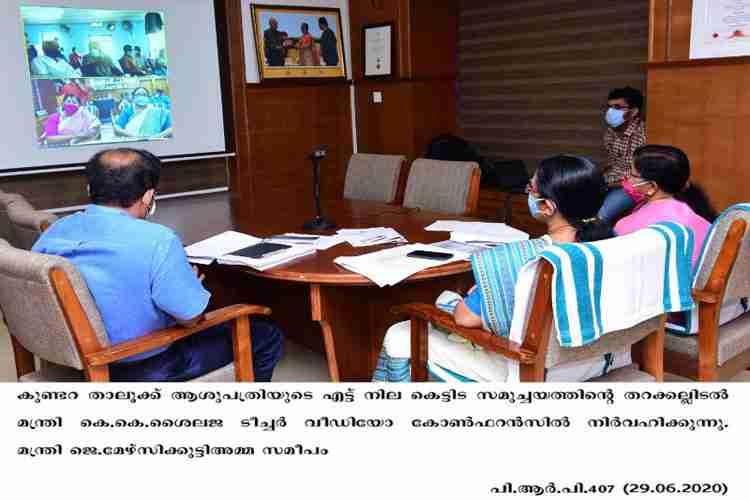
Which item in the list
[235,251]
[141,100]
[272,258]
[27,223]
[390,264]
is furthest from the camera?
[141,100]

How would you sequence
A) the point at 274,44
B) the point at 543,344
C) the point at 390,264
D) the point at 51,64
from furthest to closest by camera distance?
the point at 274,44
the point at 51,64
the point at 390,264
the point at 543,344

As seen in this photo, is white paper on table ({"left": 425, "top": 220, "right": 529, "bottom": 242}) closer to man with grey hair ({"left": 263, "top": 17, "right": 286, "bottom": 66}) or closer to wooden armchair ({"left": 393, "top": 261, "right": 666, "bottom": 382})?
wooden armchair ({"left": 393, "top": 261, "right": 666, "bottom": 382})

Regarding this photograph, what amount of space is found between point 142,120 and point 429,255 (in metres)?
3.96

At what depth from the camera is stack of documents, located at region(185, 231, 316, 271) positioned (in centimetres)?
257

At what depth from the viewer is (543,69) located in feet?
19.8

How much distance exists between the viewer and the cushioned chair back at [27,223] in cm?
281

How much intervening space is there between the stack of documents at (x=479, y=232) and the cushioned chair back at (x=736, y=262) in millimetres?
744

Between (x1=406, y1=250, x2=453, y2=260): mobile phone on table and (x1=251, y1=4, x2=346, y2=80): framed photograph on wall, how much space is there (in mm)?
4165

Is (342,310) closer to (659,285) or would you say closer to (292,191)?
(659,285)

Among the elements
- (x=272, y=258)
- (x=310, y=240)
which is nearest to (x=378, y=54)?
(x=310, y=240)

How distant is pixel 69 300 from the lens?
190 cm

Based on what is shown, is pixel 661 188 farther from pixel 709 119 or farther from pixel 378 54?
pixel 378 54

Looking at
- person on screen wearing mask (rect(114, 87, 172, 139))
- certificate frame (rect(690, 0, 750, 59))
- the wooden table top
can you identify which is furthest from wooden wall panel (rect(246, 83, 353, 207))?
certificate frame (rect(690, 0, 750, 59))
